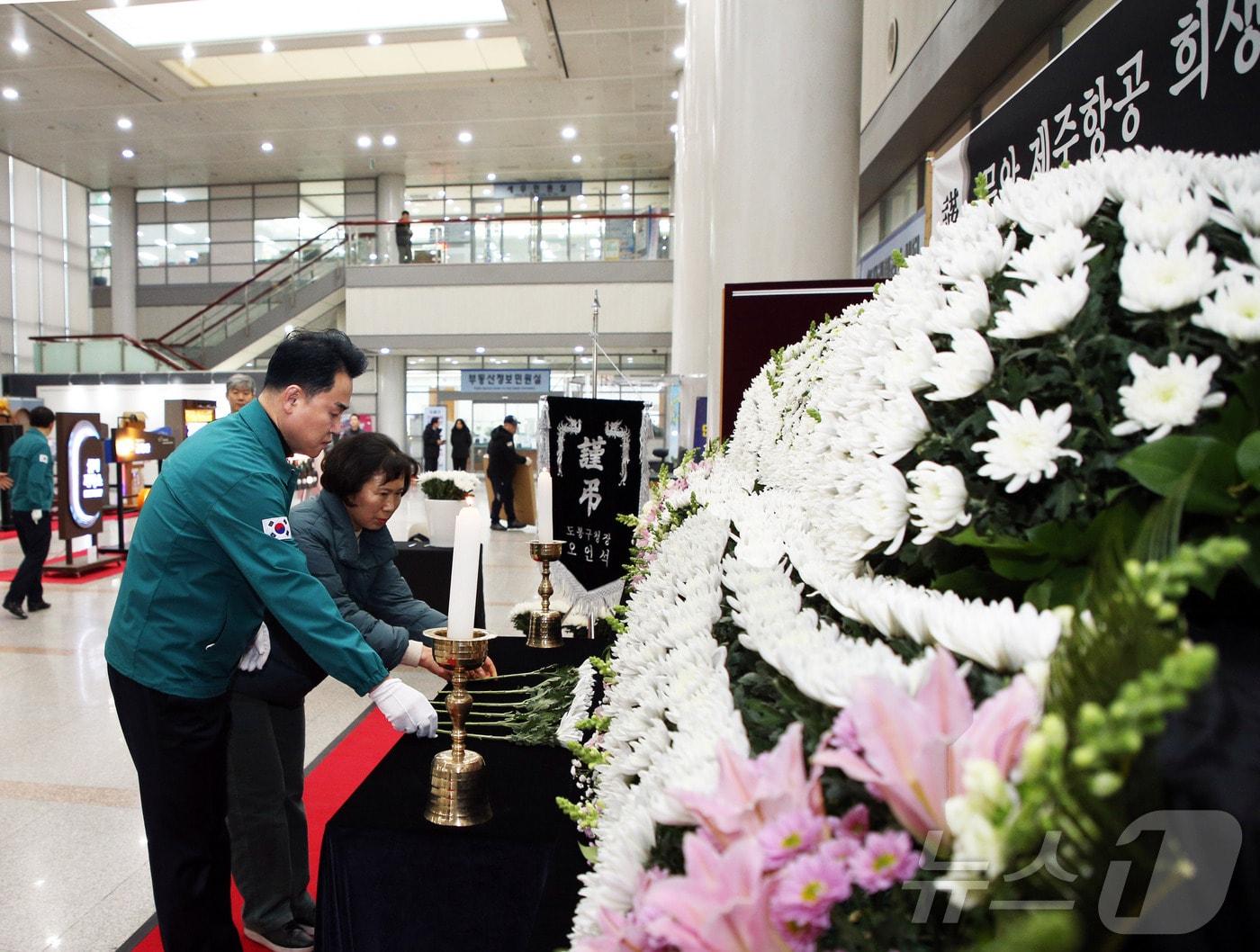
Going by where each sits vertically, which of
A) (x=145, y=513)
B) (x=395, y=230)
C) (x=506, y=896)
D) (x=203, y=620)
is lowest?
(x=506, y=896)

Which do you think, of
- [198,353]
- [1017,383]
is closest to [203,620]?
[1017,383]

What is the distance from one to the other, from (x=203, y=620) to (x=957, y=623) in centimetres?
171

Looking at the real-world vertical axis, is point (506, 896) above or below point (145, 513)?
below

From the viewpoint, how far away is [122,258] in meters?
19.9

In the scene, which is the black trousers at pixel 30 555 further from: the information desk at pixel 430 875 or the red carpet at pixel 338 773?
the information desk at pixel 430 875

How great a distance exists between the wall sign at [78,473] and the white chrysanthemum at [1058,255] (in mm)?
8193

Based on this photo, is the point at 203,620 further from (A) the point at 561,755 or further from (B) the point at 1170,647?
(B) the point at 1170,647

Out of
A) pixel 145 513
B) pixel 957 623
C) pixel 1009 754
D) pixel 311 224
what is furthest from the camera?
pixel 311 224

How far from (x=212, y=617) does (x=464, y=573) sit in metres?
0.84

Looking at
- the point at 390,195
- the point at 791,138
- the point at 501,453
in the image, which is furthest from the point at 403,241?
the point at 791,138

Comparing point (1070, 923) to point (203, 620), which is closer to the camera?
point (1070, 923)

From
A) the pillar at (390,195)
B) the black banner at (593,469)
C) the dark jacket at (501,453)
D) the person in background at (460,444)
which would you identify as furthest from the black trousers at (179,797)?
the pillar at (390,195)

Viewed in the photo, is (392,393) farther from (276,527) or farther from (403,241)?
(276,527)

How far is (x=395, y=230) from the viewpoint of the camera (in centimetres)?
1634
